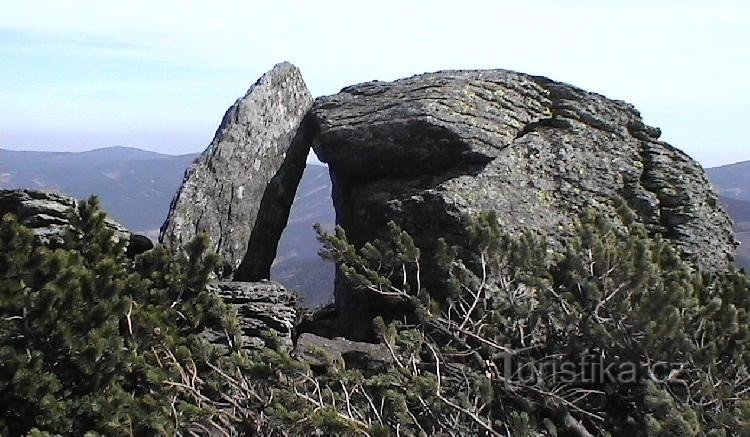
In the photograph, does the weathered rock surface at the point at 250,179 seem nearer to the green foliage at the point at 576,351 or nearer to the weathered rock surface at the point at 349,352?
the weathered rock surface at the point at 349,352

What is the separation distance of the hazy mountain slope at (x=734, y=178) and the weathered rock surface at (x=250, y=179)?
493 ft

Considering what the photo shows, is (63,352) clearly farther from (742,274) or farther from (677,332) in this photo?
(742,274)

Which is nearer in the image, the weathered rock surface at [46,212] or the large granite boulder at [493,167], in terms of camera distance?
the weathered rock surface at [46,212]

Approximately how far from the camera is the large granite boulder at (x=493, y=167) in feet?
33.4

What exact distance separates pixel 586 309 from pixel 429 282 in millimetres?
2570

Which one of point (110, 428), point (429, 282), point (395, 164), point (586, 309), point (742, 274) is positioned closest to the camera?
point (110, 428)

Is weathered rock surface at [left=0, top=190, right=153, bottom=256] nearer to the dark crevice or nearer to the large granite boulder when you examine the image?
the dark crevice

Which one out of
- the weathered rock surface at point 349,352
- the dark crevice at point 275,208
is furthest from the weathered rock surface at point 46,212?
the dark crevice at point 275,208

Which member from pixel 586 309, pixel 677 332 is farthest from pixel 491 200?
pixel 677 332

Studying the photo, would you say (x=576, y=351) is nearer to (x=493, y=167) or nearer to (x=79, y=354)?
(x=493, y=167)

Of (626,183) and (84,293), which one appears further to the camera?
(626,183)

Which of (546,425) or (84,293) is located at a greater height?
(84,293)

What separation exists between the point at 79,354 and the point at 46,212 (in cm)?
292

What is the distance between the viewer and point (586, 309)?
727 cm
